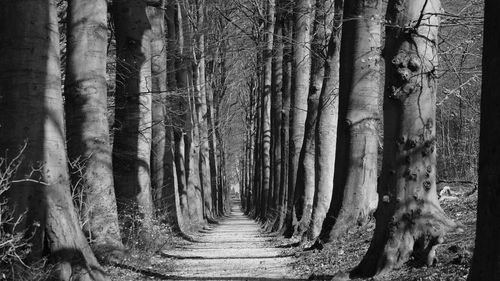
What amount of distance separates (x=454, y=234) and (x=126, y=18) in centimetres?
831

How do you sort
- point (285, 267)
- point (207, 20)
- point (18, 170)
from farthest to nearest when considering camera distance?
point (207, 20) → point (285, 267) → point (18, 170)

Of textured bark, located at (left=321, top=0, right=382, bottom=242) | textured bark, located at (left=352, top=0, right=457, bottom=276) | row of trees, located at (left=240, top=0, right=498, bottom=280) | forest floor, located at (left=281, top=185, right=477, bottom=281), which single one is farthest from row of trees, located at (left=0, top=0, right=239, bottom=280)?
textured bark, located at (left=321, top=0, right=382, bottom=242)

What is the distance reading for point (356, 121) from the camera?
37.4ft

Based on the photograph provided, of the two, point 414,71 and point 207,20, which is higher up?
point 207,20

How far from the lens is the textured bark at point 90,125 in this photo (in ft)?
32.7

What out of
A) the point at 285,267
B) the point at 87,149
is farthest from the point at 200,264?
the point at 87,149

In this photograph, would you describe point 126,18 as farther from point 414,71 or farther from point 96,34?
point 414,71

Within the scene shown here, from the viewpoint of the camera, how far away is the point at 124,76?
13375mm

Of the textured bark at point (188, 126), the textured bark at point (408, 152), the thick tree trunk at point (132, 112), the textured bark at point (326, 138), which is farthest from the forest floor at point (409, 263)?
the textured bark at point (188, 126)

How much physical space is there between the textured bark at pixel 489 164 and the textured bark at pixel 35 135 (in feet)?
15.1

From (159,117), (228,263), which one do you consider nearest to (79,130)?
(228,263)

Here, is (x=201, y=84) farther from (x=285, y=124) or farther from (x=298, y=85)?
(x=298, y=85)

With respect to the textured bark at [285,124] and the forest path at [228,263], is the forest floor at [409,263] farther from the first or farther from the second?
the textured bark at [285,124]

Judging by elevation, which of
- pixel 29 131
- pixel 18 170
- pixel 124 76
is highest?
pixel 124 76
